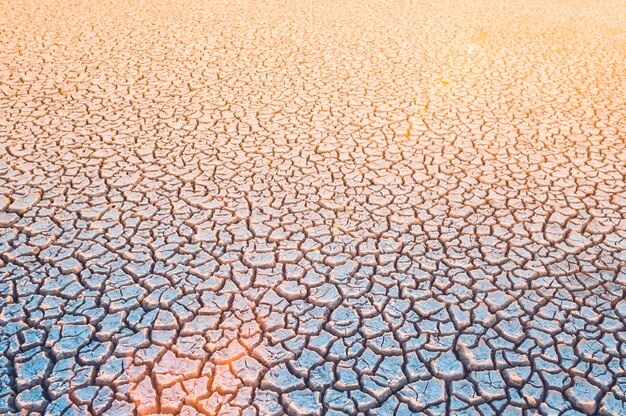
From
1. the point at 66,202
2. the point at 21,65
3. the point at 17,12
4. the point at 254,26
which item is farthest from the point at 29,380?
the point at 17,12

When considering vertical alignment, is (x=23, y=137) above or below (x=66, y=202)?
above

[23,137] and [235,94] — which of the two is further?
[235,94]

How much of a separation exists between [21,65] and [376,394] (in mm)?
4169

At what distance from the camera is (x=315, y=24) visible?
6.02m

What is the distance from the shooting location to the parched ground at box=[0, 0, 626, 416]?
2.00 meters

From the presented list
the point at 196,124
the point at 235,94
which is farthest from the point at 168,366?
the point at 235,94

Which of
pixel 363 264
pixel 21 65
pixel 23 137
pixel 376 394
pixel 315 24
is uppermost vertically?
pixel 315 24

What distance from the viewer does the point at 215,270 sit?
250 cm

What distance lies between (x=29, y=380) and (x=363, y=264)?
1.41 m

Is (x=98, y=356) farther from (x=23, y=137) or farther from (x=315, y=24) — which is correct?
(x=315, y=24)

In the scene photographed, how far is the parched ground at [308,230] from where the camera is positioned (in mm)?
1998

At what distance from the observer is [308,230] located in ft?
9.16

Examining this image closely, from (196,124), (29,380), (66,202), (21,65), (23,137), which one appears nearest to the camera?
(29,380)

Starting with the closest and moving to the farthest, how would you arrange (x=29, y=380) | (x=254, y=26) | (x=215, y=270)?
(x=29, y=380)
(x=215, y=270)
(x=254, y=26)
